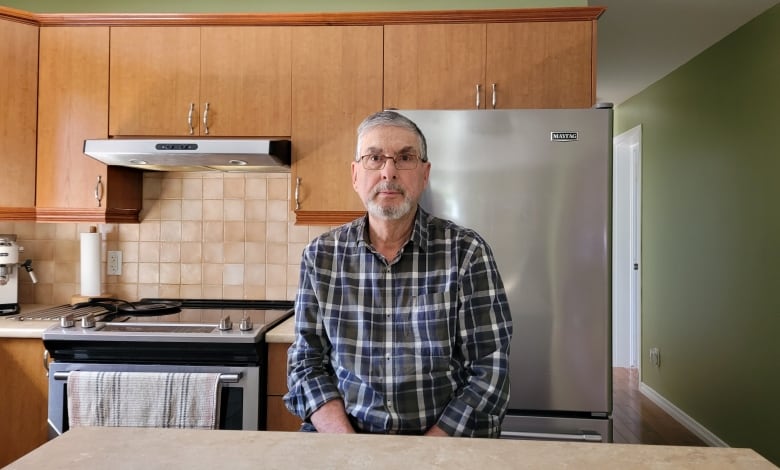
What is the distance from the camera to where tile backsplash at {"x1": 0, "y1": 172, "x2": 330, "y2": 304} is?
278 cm

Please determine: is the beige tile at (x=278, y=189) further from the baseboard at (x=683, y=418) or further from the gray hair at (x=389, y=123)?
the baseboard at (x=683, y=418)

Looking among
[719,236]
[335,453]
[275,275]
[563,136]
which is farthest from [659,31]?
[335,453]

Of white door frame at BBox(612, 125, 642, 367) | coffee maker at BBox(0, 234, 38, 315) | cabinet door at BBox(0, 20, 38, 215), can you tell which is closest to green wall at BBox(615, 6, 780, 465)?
white door frame at BBox(612, 125, 642, 367)

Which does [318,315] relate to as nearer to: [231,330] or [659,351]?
[231,330]

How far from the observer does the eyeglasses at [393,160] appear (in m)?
1.37

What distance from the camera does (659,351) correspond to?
15.0ft

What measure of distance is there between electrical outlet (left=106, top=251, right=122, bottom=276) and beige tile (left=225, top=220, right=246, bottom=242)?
536 mm

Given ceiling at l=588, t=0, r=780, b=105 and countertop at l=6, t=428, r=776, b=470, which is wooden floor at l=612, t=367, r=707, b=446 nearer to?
ceiling at l=588, t=0, r=780, b=105

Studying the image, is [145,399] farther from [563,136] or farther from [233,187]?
[563,136]

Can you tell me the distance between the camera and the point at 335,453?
32.5 inches

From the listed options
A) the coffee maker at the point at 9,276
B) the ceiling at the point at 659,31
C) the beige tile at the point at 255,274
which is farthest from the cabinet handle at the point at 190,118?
the ceiling at the point at 659,31

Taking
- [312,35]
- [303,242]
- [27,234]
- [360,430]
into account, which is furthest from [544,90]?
[27,234]

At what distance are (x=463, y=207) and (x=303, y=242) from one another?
1.03 m

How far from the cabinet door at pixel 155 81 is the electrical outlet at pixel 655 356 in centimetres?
388
